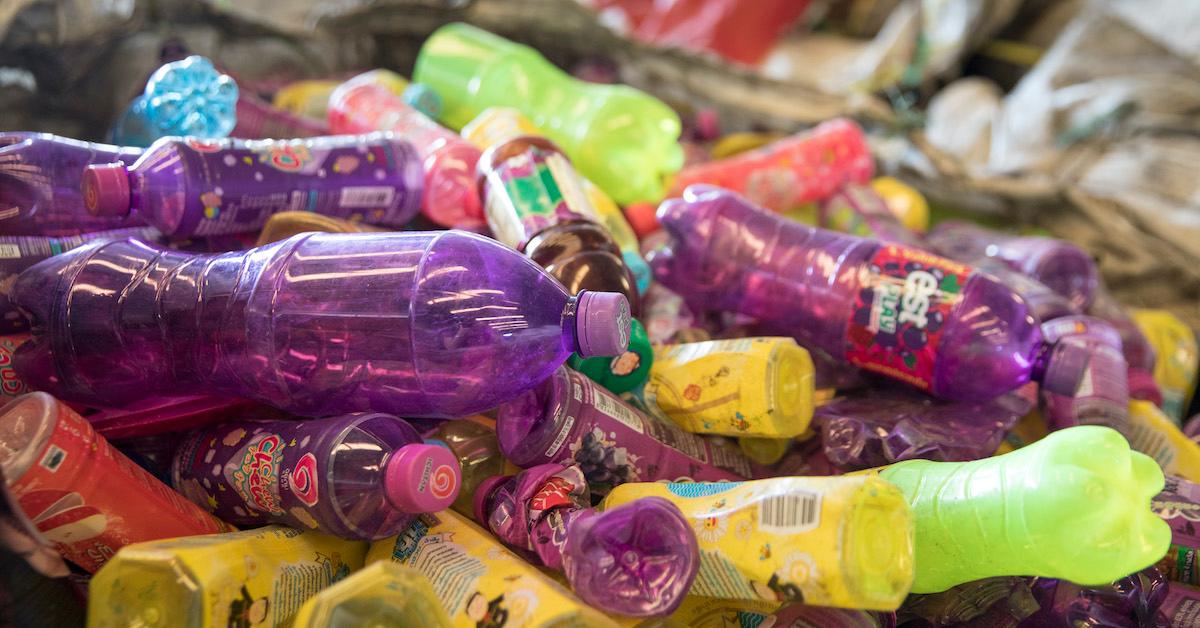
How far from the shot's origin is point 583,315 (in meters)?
1.06

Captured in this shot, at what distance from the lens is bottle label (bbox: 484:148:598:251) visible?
4.49 ft

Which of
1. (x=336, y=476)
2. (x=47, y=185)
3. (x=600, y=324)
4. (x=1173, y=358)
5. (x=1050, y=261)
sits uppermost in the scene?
(x=47, y=185)

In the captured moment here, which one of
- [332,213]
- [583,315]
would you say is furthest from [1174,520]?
[332,213]

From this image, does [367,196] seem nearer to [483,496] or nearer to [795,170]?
[483,496]

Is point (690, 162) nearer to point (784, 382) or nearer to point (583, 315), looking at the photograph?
point (784, 382)

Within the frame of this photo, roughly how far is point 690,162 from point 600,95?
47 centimetres

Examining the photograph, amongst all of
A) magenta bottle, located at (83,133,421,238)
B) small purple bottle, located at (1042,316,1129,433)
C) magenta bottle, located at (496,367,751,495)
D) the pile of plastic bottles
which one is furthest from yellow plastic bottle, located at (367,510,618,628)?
small purple bottle, located at (1042,316,1129,433)

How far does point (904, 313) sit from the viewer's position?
136cm

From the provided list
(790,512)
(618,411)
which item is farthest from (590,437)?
(790,512)

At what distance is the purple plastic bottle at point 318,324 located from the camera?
106 cm

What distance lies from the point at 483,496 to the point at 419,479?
17 centimetres

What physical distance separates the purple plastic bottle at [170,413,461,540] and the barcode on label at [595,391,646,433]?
0.77 ft

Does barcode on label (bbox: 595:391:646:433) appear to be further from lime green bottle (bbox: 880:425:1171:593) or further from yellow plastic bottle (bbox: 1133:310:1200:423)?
yellow plastic bottle (bbox: 1133:310:1200:423)

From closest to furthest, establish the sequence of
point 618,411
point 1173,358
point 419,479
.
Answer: point 419,479, point 618,411, point 1173,358
